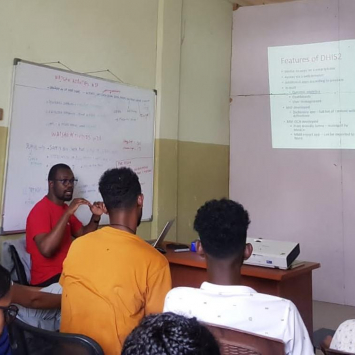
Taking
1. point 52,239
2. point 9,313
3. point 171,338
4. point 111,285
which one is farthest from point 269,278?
point 171,338

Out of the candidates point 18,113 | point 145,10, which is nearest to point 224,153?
point 145,10

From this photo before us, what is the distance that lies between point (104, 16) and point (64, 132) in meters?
1.08

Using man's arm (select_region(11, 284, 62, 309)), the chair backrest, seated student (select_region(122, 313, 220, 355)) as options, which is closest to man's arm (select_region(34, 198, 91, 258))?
man's arm (select_region(11, 284, 62, 309))

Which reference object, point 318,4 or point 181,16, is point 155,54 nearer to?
point 181,16

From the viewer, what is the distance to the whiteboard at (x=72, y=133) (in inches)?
117

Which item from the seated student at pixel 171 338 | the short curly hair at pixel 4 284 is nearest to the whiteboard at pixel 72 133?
the short curly hair at pixel 4 284

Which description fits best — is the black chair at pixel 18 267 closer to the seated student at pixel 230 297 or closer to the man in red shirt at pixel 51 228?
the man in red shirt at pixel 51 228

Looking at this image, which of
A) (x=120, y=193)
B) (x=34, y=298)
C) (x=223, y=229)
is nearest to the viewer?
(x=223, y=229)

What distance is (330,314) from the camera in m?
3.90

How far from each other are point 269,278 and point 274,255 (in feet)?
0.45

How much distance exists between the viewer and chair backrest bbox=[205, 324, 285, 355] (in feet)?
3.75

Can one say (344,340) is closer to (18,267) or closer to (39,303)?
(39,303)

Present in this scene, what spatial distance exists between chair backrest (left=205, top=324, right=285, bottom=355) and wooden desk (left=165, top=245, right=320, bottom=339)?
44.7 inches

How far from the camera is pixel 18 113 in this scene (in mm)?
2975
